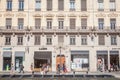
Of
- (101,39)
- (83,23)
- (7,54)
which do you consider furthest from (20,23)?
(101,39)

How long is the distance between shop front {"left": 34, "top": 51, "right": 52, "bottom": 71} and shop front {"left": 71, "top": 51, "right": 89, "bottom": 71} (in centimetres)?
398

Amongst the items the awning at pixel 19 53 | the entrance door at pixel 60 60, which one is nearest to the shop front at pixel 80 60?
the entrance door at pixel 60 60

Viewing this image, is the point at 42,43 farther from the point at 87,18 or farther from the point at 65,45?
the point at 87,18

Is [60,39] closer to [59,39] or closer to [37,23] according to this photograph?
[59,39]

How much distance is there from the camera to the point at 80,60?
52812 millimetres

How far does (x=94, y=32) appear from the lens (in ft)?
172

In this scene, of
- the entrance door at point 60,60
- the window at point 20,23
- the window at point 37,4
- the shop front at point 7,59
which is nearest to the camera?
the entrance door at point 60,60

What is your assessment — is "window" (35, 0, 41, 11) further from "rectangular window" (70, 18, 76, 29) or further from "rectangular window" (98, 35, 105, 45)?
"rectangular window" (98, 35, 105, 45)

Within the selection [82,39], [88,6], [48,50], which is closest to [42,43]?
[48,50]

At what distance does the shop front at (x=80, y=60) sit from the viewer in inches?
2071

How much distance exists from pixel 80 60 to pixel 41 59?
6.73 metres

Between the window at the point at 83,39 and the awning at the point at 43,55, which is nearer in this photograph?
the awning at the point at 43,55

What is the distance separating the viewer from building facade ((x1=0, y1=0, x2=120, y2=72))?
52344mm

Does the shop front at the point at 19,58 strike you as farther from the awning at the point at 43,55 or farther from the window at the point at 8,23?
the window at the point at 8,23
